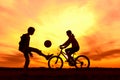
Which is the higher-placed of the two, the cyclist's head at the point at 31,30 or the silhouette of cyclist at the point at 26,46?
the cyclist's head at the point at 31,30

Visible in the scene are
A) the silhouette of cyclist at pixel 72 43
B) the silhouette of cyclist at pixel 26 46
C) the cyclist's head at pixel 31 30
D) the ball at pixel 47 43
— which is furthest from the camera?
the silhouette of cyclist at pixel 72 43

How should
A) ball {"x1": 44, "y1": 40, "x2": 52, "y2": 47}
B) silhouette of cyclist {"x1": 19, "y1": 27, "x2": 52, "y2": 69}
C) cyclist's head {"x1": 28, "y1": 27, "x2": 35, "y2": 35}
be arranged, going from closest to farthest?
cyclist's head {"x1": 28, "y1": 27, "x2": 35, "y2": 35} → silhouette of cyclist {"x1": 19, "y1": 27, "x2": 52, "y2": 69} → ball {"x1": 44, "y1": 40, "x2": 52, "y2": 47}

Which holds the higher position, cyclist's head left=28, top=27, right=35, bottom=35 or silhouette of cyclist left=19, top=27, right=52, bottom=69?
cyclist's head left=28, top=27, right=35, bottom=35

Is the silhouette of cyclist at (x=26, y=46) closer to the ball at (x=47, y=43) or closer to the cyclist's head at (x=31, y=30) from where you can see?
the cyclist's head at (x=31, y=30)

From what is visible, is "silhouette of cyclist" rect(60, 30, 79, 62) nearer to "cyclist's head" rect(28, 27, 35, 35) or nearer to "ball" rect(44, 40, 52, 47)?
"ball" rect(44, 40, 52, 47)

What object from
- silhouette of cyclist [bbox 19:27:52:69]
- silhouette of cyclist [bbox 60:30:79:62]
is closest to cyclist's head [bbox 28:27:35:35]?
silhouette of cyclist [bbox 19:27:52:69]

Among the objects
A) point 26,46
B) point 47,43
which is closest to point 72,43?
point 47,43

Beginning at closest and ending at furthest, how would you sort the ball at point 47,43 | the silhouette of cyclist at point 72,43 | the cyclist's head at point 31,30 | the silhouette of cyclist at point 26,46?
the cyclist's head at point 31,30 < the silhouette of cyclist at point 26,46 < the ball at point 47,43 < the silhouette of cyclist at point 72,43

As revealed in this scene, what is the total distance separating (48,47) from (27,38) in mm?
1295

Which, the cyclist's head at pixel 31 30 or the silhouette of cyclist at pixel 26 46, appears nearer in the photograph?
the cyclist's head at pixel 31 30

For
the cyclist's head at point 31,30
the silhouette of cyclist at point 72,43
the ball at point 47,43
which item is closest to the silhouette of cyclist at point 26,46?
the cyclist's head at point 31,30

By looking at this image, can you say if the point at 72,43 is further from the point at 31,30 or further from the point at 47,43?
the point at 31,30
